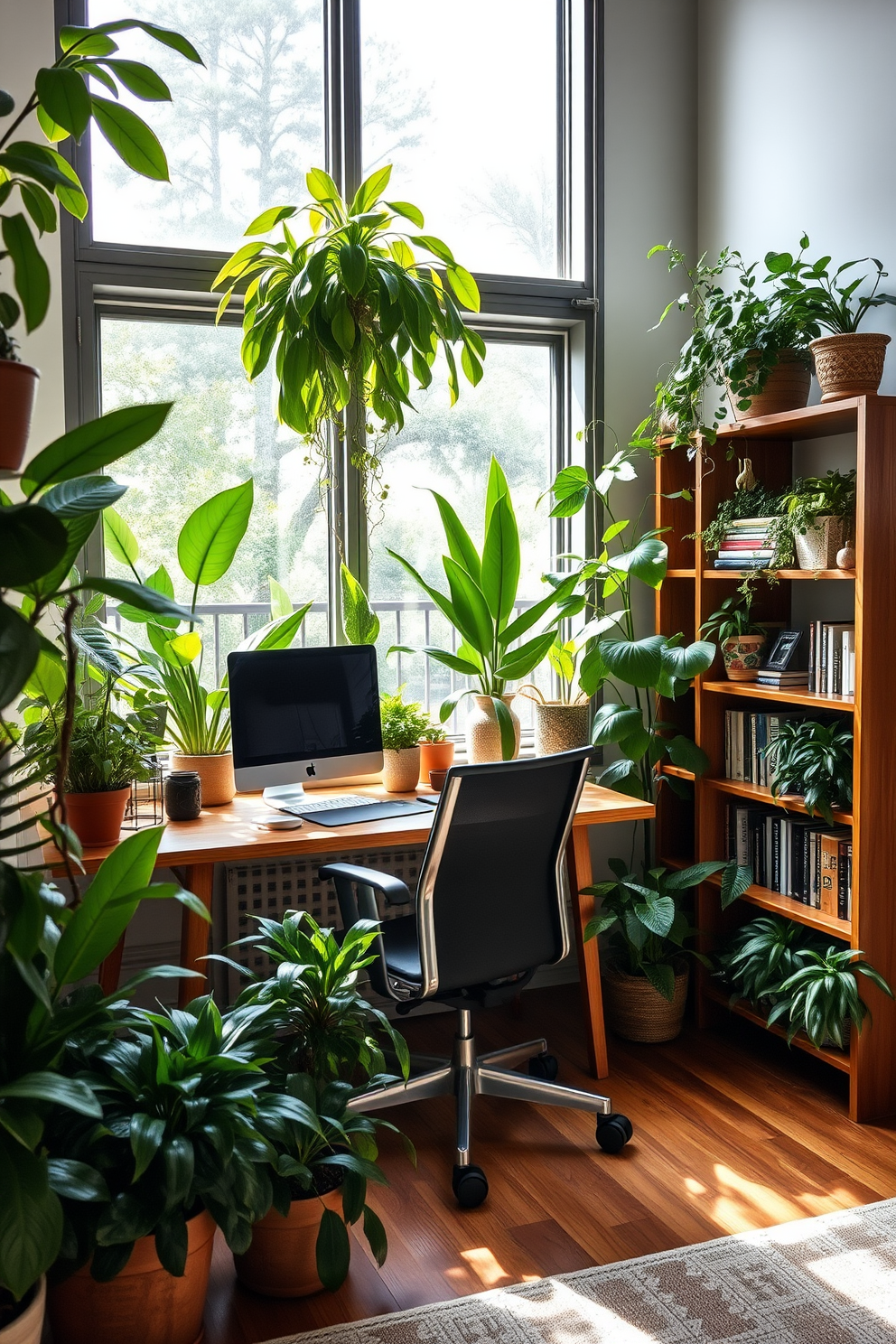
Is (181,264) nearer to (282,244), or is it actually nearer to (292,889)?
(282,244)

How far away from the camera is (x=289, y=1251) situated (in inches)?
82.9

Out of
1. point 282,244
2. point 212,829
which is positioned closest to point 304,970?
point 212,829

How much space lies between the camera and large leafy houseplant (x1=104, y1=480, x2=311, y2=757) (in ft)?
9.81

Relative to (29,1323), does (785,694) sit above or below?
above

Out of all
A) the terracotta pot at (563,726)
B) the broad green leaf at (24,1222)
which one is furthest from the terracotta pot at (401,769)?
the broad green leaf at (24,1222)

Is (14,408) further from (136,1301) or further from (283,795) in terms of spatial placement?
(283,795)

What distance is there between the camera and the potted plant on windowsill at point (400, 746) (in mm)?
3225

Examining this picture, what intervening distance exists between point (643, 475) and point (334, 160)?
1398mm

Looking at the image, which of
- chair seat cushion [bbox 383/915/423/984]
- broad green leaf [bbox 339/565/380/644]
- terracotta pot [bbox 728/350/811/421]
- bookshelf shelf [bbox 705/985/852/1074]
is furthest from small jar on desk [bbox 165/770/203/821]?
terracotta pot [bbox 728/350/811/421]

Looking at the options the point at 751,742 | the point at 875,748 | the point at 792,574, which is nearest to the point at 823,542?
the point at 792,574

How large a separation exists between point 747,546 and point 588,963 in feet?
4.08

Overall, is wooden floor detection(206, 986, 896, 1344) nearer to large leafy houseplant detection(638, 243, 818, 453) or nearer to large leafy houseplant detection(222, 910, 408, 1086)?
large leafy houseplant detection(222, 910, 408, 1086)

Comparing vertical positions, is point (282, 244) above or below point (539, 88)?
below

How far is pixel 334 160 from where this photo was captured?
11.2 ft
